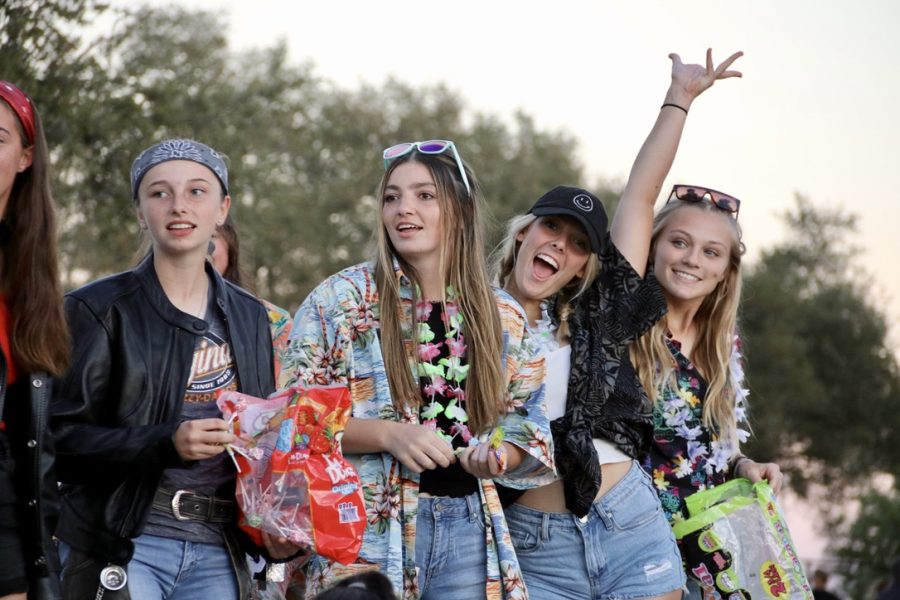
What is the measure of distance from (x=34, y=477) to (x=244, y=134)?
41.5 ft

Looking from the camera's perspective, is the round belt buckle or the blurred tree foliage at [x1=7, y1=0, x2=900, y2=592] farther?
the blurred tree foliage at [x1=7, y1=0, x2=900, y2=592]

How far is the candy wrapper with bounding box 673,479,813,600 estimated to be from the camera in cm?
512

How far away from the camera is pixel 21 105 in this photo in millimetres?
3936

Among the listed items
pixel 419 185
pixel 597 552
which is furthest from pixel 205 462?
pixel 597 552

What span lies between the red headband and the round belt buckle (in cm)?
142

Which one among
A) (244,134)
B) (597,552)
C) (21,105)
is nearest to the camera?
(21,105)

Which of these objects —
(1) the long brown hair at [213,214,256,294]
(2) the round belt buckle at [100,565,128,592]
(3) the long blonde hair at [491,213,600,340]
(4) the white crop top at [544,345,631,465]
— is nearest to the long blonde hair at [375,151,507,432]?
(4) the white crop top at [544,345,631,465]

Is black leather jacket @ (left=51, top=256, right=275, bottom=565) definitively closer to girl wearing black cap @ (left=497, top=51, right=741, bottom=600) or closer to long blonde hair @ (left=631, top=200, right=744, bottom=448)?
girl wearing black cap @ (left=497, top=51, right=741, bottom=600)

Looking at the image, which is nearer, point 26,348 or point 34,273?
point 26,348

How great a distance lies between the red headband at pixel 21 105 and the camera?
3893mm

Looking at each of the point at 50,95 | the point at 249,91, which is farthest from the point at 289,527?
the point at 249,91

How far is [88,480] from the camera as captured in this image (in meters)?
3.92

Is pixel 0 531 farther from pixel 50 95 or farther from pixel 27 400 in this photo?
pixel 50 95

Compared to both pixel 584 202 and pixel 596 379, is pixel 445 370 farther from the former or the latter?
pixel 584 202
